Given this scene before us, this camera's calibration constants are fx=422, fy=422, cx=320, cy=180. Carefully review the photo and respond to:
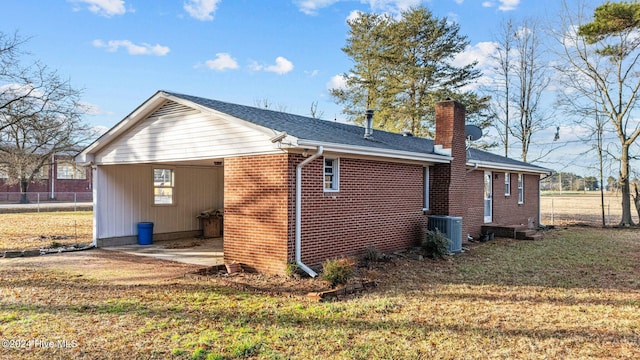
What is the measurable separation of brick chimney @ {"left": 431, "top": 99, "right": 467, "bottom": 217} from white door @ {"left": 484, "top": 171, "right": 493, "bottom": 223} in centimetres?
343

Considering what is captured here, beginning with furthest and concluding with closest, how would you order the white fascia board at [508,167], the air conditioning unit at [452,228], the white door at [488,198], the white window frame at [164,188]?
the white door at [488,198] < the white fascia board at [508,167] < the white window frame at [164,188] < the air conditioning unit at [452,228]

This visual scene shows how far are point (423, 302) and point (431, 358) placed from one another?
2266 mm

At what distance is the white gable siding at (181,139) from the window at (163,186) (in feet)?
6.54

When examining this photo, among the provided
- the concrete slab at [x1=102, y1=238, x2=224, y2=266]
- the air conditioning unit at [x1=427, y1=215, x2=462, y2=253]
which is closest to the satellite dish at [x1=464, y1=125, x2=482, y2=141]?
the air conditioning unit at [x1=427, y1=215, x2=462, y2=253]

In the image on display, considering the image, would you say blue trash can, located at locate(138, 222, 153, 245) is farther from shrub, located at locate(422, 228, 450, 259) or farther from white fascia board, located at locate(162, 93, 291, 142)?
shrub, located at locate(422, 228, 450, 259)

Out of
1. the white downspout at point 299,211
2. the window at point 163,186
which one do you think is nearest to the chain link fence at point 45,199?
the window at point 163,186

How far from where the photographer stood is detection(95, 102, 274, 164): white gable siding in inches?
360

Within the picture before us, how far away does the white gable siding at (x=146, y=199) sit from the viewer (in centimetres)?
1270

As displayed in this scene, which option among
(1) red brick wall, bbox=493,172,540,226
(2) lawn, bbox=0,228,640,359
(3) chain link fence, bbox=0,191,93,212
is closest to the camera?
(2) lawn, bbox=0,228,640,359

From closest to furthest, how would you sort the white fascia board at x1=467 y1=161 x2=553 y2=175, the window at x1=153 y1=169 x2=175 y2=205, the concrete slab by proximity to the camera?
the concrete slab < the window at x1=153 y1=169 x2=175 y2=205 < the white fascia board at x1=467 y1=161 x2=553 y2=175

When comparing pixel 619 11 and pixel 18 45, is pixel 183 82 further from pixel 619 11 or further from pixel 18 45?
pixel 619 11

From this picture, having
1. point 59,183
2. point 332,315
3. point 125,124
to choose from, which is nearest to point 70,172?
point 59,183

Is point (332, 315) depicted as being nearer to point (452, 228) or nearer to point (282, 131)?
point (282, 131)

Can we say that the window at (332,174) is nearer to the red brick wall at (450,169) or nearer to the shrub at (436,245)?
the shrub at (436,245)
